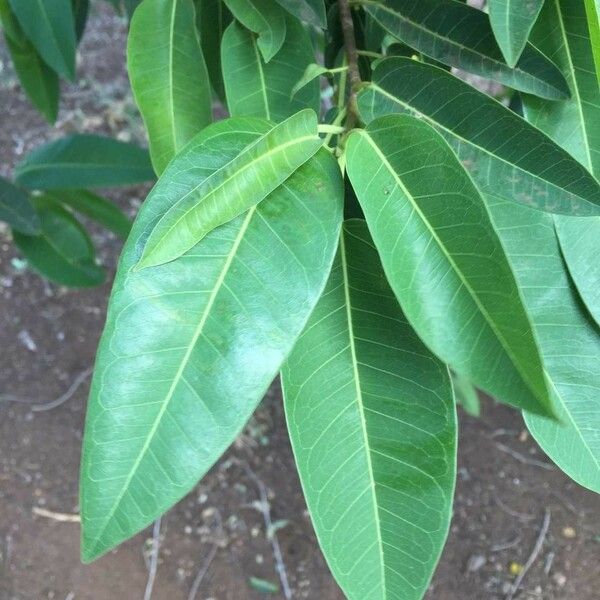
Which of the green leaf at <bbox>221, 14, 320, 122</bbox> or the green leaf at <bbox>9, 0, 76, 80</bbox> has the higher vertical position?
the green leaf at <bbox>9, 0, 76, 80</bbox>

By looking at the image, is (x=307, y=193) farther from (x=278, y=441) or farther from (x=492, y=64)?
(x=278, y=441)

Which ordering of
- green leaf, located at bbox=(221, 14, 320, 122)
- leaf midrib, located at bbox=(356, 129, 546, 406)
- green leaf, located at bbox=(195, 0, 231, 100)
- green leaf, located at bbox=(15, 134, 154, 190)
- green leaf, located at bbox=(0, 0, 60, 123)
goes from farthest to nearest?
green leaf, located at bbox=(15, 134, 154, 190)
green leaf, located at bbox=(0, 0, 60, 123)
green leaf, located at bbox=(195, 0, 231, 100)
green leaf, located at bbox=(221, 14, 320, 122)
leaf midrib, located at bbox=(356, 129, 546, 406)

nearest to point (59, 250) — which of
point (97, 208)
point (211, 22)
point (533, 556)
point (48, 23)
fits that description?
point (97, 208)

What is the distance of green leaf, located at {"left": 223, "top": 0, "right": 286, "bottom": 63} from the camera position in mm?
547

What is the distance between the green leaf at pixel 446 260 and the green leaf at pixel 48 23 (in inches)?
20.1

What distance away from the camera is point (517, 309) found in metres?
0.36

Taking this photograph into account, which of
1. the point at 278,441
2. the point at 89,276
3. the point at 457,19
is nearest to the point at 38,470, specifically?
the point at 278,441

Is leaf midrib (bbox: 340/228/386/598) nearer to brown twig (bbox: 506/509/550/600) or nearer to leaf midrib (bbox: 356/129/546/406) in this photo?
leaf midrib (bbox: 356/129/546/406)

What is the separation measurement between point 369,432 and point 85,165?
31.2 inches

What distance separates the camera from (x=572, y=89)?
51 cm

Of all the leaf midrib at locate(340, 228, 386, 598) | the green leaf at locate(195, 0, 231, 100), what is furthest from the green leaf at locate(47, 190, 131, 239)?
the leaf midrib at locate(340, 228, 386, 598)

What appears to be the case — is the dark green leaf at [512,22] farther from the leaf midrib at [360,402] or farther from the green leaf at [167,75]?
the green leaf at [167,75]

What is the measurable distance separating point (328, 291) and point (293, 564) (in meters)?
1.24

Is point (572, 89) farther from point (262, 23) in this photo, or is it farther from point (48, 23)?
point (48, 23)
